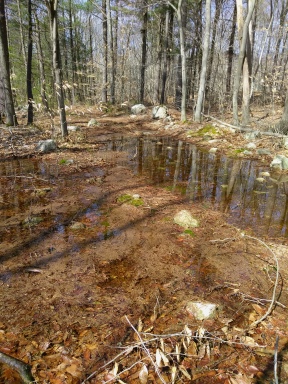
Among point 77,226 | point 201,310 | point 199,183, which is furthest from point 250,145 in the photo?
point 201,310

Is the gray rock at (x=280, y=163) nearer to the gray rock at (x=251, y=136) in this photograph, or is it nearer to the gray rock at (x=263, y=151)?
the gray rock at (x=263, y=151)

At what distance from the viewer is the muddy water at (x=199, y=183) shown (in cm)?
462

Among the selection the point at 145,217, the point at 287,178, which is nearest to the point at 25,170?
the point at 145,217

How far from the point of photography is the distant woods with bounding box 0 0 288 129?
406 inches

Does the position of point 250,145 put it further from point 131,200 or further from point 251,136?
point 131,200

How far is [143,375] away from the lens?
1.98 meters

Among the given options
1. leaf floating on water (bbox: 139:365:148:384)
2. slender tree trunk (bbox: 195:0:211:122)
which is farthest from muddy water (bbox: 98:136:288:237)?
slender tree trunk (bbox: 195:0:211:122)

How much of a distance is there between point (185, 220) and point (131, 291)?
1.83 meters

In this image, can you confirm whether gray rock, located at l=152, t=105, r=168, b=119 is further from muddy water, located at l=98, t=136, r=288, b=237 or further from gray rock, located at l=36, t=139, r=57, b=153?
gray rock, located at l=36, t=139, r=57, b=153

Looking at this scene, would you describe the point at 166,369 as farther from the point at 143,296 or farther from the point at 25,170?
the point at 25,170

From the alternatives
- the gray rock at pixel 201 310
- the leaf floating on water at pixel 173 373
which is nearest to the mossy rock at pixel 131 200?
the gray rock at pixel 201 310

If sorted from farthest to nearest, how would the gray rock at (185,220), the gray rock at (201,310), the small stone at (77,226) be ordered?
the gray rock at (185,220), the small stone at (77,226), the gray rock at (201,310)

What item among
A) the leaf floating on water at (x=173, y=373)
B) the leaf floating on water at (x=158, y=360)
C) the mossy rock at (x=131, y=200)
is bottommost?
the leaf floating on water at (x=173, y=373)

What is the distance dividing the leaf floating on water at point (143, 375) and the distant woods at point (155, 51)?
6.80 metres
